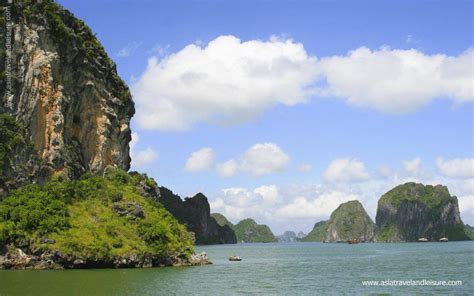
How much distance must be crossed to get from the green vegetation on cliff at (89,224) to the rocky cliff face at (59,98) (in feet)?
19.3

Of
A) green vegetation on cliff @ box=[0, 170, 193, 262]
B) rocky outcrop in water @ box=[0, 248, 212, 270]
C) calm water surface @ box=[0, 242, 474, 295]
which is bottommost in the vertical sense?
calm water surface @ box=[0, 242, 474, 295]

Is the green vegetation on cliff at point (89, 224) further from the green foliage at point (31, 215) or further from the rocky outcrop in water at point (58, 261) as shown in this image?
the rocky outcrop in water at point (58, 261)

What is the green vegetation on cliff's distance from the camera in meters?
71.6

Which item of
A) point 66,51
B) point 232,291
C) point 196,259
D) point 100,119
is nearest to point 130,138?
point 100,119

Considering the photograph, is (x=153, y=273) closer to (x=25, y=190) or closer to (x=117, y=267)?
(x=117, y=267)

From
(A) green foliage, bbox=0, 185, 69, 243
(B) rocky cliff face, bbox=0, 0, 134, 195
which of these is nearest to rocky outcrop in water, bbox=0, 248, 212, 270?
(A) green foliage, bbox=0, 185, 69, 243

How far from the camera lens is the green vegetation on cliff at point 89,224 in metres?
71.6

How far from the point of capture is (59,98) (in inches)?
3816

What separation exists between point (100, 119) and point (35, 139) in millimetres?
19218

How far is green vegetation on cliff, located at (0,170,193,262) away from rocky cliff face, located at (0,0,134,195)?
5890 mm
